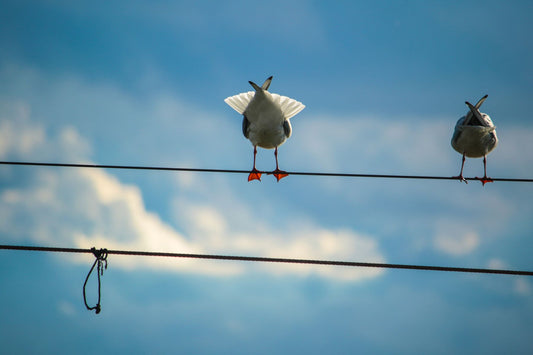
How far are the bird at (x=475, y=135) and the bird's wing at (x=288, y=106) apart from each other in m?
4.44

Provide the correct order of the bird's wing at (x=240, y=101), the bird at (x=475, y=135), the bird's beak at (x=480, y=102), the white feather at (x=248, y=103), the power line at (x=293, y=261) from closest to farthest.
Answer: the power line at (x=293, y=261)
the white feather at (x=248, y=103)
the bird's wing at (x=240, y=101)
the bird's beak at (x=480, y=102)
the bird at (x=475, y=135)

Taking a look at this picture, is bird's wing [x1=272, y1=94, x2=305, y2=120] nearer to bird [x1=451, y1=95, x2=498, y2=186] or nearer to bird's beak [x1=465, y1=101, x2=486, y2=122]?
bird's beak [x1=465, y1=101, x2=486, y2=122]

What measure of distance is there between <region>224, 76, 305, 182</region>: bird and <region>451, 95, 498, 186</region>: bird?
4531mm

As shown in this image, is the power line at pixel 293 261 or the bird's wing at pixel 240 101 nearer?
the power line at pixel 293 261

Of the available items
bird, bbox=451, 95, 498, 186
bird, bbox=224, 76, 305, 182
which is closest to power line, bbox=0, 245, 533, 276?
bird, bbox=224, 76, 305, 182

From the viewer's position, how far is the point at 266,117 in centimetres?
1202

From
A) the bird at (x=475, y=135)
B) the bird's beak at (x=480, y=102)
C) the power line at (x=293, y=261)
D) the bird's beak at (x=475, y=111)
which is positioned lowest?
the power line at (x=293, y=261)

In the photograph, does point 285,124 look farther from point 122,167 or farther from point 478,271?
point 478,271

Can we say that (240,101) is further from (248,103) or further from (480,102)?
(480,102)

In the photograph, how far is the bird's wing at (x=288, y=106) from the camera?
39.7 ft

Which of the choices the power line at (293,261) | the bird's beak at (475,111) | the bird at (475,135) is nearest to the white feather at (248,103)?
the bird's beak at (475,111)

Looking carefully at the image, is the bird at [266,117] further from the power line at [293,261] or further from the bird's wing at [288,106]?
the power line at [293,261]

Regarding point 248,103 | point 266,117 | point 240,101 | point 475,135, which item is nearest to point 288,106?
point 266,117

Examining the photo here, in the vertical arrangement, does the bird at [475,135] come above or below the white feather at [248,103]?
below
